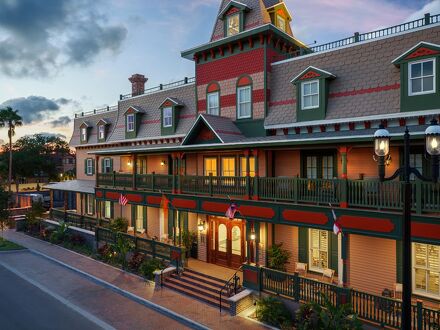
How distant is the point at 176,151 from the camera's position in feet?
60.2

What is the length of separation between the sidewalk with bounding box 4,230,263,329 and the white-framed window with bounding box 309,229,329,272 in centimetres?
417

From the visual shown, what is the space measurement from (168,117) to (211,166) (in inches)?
244

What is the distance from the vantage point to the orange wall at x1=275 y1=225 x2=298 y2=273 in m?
15.9

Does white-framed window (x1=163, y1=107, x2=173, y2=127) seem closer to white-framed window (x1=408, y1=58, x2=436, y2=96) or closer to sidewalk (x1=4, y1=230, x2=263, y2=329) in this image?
sidewalk (x1=4, y1=230, x2=263, y2=329)

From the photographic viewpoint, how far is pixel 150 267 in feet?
59.0

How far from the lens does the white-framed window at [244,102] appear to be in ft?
61.5

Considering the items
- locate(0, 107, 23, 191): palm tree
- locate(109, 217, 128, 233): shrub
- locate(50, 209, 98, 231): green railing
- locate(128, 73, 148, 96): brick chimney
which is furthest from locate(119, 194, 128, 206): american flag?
locate(0, 107, 23, 191): palm tree

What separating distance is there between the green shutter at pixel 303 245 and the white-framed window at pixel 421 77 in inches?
293

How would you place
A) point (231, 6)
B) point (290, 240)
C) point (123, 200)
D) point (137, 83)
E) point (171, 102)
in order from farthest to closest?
point (137, 83) → point (171, 102) → point (123, 200) → point (231, 6) → point (290, 240)

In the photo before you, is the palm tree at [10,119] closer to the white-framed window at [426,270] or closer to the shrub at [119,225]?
the shrub at [119,225]

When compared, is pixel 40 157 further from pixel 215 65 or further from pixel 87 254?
pixel 215 65

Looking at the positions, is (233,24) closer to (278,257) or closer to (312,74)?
(312,74)

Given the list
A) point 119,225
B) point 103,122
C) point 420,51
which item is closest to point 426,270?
point 420,51

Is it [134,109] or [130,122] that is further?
[130,122]
